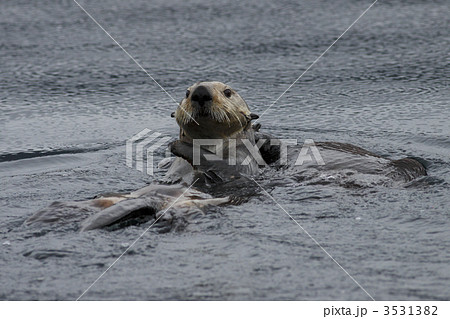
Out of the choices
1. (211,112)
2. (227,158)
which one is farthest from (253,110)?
(211,112)

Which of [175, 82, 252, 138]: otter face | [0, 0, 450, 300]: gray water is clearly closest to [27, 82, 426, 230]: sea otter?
[175, 82, 252, 138]: otter face

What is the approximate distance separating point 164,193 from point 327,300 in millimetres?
1708

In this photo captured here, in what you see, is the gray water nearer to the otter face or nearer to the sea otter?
the sea otter

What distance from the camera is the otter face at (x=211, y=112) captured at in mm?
5676

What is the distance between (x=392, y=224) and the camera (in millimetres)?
4648

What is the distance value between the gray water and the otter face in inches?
26.0

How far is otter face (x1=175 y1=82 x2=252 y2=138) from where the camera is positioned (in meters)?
5.68

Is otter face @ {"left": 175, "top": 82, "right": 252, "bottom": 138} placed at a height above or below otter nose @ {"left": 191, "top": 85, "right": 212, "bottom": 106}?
below

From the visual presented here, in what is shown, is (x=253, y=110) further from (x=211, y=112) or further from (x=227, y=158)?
(x=211, y=112)

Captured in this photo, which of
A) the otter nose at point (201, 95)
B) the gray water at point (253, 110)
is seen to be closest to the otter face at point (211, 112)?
the otter nose at point (201, 95)

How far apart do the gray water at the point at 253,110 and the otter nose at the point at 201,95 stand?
2.69 feet

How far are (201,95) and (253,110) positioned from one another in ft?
8.06

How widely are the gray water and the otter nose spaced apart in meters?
0.82

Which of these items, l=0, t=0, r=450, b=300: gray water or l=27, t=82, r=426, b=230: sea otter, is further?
l=27, t=82, r=426, b=230: sea otter
